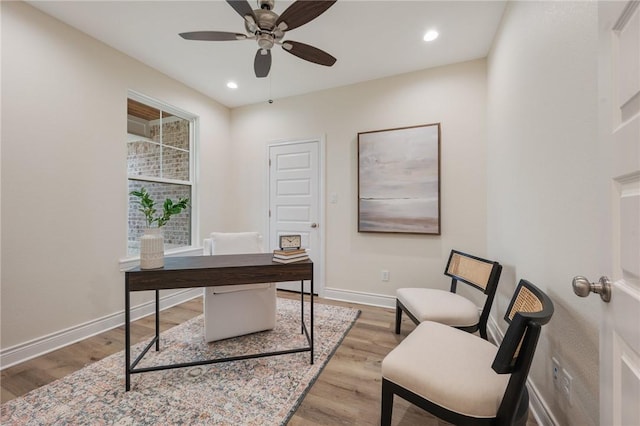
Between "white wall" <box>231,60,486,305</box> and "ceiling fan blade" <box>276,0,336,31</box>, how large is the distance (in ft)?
5.48

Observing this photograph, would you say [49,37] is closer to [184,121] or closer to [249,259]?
[184,121]

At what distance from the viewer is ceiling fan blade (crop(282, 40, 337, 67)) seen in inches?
70.3

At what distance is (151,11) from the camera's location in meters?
2.05

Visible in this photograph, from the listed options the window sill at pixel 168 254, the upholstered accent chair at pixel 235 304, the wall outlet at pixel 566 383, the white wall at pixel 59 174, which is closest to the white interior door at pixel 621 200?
the wall outlet at pixel 566 383

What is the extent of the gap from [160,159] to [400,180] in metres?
Result: 2.91

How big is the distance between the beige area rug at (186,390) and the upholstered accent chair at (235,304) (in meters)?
0.11

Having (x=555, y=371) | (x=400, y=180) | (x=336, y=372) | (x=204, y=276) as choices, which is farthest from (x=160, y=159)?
(x=555, y=371)

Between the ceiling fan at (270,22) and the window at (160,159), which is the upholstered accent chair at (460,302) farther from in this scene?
the window at (160,159)

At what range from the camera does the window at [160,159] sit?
2758 mm

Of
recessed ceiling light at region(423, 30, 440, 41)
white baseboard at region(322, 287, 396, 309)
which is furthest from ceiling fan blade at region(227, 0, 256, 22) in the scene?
white baseboard at region(322, 287, 396, 309)

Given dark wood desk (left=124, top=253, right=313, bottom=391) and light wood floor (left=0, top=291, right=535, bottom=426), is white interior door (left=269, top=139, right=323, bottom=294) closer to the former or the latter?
light wood floor (left=0, top=291, right=535, bottom=426)

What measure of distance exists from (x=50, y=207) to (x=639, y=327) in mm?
3296

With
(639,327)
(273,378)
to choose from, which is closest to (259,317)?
(273,378)

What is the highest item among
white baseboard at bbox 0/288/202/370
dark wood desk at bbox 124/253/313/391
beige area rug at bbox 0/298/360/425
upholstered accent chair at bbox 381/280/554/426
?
dark wood desk at bbox 124/253/313/391
